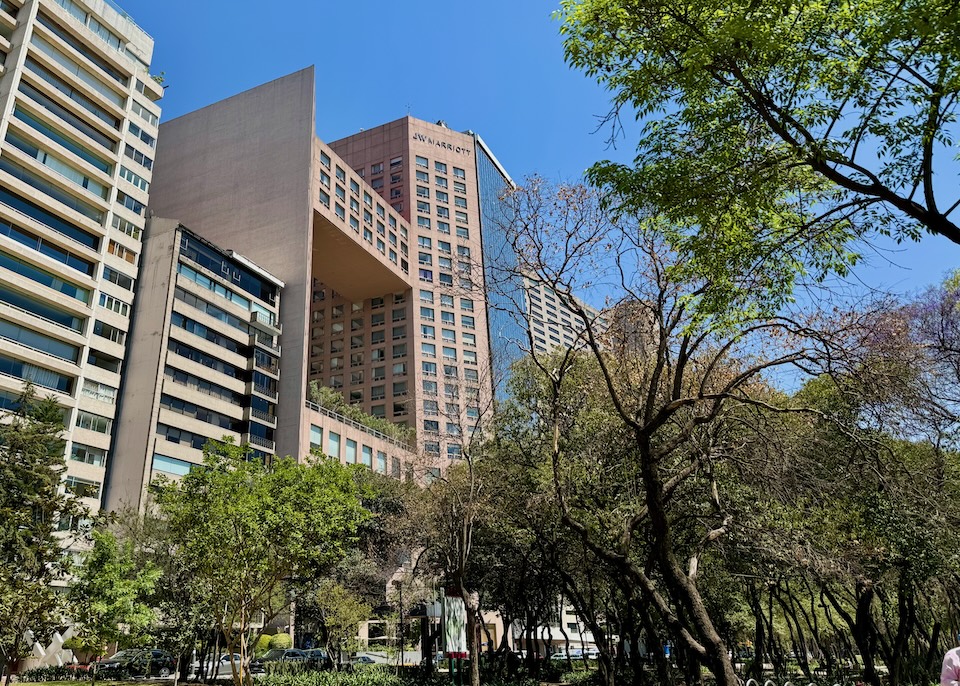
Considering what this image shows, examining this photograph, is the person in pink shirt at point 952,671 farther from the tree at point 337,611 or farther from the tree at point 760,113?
the tree at point 337,611

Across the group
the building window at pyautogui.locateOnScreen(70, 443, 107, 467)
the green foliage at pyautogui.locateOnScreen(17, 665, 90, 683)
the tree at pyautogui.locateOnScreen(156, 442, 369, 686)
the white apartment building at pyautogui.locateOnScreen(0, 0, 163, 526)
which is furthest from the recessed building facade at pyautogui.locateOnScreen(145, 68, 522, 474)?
the tree at pyautogui.locateOnScreen(156, 442, 369, 686)

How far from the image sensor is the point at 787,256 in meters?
8.84

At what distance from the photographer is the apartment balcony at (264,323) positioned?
59.5 m

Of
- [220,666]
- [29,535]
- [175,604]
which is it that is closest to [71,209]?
[29,535]

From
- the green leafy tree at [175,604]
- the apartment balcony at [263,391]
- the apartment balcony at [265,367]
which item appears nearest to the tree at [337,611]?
the green leafy tree at [175,604]

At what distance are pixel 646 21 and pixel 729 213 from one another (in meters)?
2.63

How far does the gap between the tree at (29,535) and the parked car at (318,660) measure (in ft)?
49.3

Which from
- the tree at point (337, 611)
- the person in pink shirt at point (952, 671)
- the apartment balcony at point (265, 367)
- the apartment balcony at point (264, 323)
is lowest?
the person in pink shirt at point (952, 671)

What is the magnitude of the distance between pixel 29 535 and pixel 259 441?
3250 cm

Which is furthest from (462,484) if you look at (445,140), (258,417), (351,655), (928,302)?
(445,140)

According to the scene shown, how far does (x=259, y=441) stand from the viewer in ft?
184

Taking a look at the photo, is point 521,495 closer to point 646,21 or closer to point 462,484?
point 462,484

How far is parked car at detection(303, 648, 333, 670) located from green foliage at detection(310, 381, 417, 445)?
21859mm

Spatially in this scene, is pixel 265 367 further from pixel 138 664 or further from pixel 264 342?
pixel 138 664
